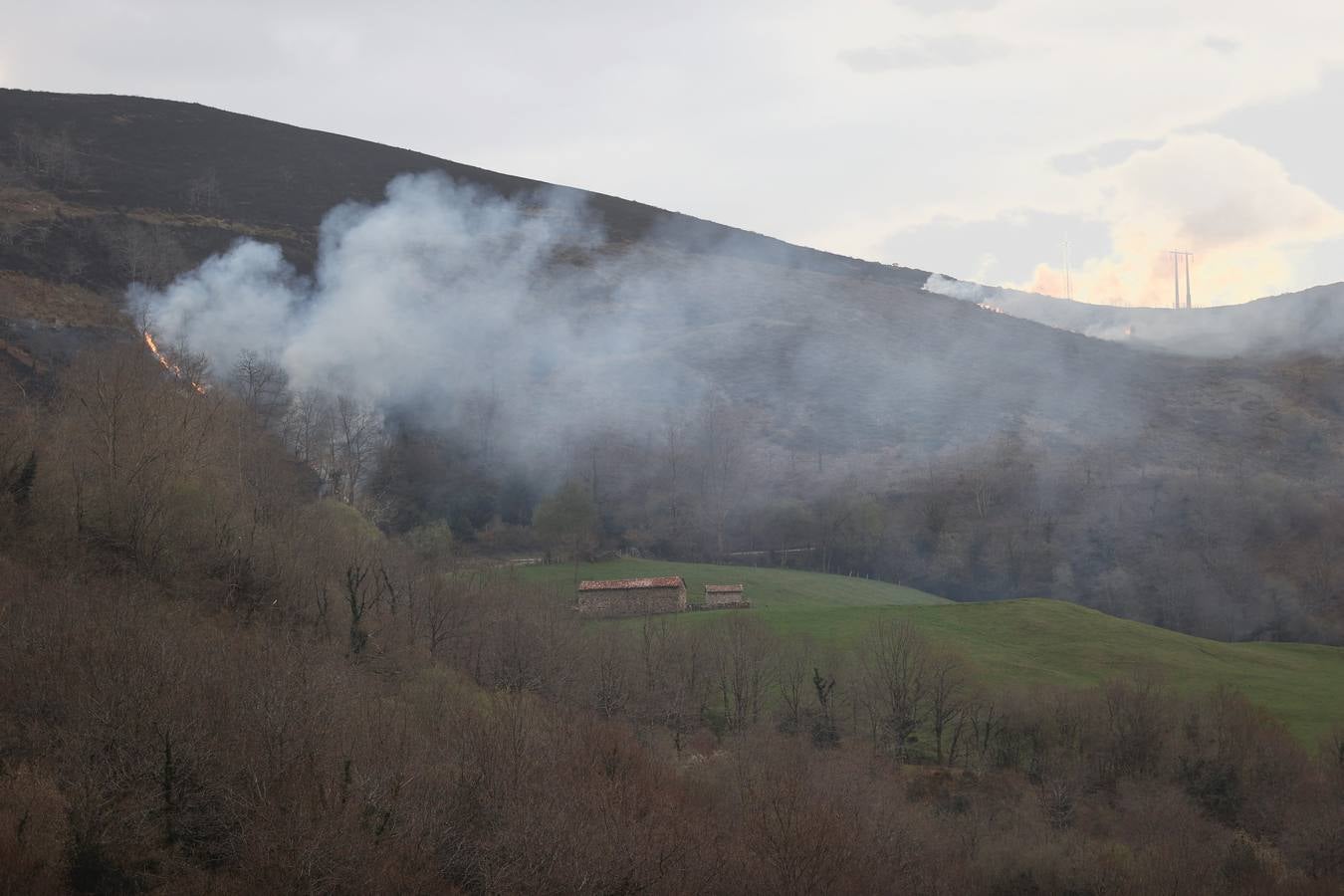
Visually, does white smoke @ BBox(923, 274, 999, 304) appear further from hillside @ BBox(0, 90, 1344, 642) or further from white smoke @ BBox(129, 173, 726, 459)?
white smoke @ BBox(129, 173, 726, 459)

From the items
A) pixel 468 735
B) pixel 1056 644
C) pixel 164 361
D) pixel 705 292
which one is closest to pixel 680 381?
pixel 705 292

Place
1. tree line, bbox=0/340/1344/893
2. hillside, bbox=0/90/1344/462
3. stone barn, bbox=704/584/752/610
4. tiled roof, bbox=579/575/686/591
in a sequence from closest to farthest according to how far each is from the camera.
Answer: tree line, bbox=0/340/1344/893 < tiled roof, bbox=579/575/686/591 < stone barn, bbox=704/584/752/610 < hillside, bbox=0/90/1344/462

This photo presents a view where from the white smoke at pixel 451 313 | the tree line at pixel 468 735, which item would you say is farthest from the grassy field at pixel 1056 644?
the white smoke at pixel 451 313

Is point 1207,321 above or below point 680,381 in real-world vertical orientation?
above

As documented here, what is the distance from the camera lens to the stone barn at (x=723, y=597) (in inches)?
2283

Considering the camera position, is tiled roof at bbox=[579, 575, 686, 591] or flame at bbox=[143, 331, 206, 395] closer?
flame at bbox=[143, 331, 206, 395]

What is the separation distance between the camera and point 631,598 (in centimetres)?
5659

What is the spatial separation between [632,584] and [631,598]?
0.82 meters

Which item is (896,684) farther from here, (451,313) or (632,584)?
(451,313)

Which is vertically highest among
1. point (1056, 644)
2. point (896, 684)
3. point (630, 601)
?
point (630, 601)

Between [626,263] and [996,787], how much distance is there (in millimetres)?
92288

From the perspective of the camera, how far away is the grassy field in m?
47.1

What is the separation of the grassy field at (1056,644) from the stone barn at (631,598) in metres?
2.36

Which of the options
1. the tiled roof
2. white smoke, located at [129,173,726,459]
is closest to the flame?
white smoke, located at [129,173,726,459]
